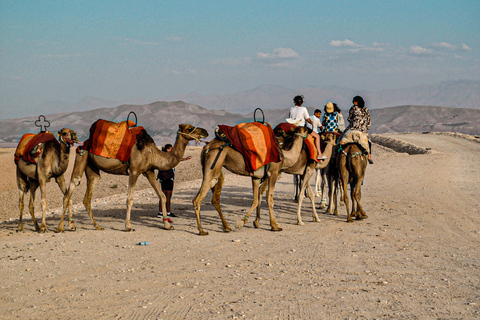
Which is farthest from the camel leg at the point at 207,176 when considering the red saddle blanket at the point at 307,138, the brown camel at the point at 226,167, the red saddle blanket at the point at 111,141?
the red saddle blanket at the point at 307,138

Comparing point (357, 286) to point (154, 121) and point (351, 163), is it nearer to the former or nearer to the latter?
point (351, 163)

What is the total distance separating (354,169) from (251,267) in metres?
5.68

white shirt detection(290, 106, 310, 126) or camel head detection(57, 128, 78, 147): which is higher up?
white shirt detection(290, 106, 310, 126)

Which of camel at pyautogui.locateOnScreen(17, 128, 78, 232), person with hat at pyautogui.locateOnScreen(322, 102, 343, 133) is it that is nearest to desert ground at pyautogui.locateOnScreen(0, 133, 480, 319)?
camel at pyautogui.locateOnScreen(17, 128, 78, 232)

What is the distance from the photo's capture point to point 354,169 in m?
14.1

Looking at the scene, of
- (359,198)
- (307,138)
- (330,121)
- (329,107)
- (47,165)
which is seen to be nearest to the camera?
(47,165)

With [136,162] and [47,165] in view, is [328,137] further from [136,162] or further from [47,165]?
[47,165]

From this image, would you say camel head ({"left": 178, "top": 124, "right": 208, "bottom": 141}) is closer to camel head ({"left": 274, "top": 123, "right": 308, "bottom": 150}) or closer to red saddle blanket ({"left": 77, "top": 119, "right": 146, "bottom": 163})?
red saddle blanket ({"left": 77, "top": 119, "right": 146, "bottom": 163})

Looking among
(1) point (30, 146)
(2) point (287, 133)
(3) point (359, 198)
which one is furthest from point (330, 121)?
(1) point (30, 146)

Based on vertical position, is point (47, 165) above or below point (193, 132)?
below

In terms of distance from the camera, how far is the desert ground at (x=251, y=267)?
23.9 feet

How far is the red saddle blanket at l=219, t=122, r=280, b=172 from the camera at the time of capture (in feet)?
40.5

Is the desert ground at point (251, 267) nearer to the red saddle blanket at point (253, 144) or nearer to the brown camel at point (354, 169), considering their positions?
the brown camel at point (354, 169)

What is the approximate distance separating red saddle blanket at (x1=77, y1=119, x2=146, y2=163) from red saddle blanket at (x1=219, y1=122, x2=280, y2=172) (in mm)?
2229
